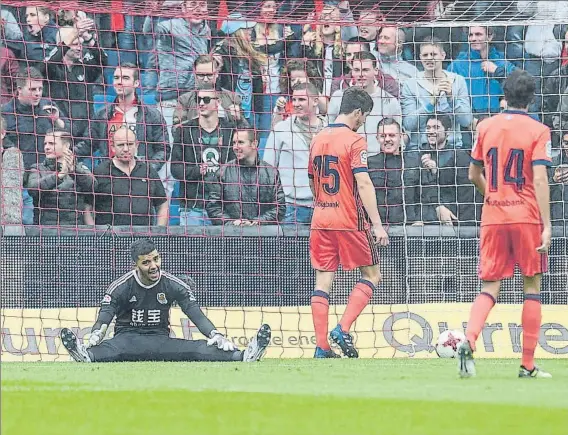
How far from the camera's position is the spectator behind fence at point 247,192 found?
46.8 ft

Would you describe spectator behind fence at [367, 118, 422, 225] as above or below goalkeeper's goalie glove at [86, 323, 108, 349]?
above

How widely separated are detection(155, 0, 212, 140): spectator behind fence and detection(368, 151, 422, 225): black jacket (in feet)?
7.91

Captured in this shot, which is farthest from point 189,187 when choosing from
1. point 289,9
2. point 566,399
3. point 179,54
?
point 566,399

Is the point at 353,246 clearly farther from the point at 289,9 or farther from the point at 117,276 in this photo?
the point at 289,9

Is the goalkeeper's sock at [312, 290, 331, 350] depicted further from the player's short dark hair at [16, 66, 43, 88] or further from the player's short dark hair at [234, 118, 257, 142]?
the player's short dark hair at [16, 66, 43, 88]

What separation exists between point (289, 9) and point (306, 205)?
316 centimetres

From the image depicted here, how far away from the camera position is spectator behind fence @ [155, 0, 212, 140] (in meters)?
14.9

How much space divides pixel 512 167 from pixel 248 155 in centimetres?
585

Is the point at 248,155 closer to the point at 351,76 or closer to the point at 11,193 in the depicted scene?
the point at 351,76

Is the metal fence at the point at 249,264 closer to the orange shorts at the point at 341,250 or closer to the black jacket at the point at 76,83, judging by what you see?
the orange shorts at the point at 341,250

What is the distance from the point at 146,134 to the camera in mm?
14562

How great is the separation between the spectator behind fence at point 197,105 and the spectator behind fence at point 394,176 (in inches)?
67.1

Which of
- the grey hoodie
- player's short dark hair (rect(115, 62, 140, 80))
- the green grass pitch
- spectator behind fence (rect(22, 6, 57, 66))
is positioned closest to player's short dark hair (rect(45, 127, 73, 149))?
spectator behind fence (rect(22, 6, 57, 66))

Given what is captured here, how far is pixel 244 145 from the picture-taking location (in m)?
14.4
